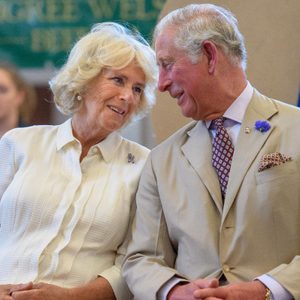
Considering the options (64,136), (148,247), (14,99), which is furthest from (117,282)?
(14,99)

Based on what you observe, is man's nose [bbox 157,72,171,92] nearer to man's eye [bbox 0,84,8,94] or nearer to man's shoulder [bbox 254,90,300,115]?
man's shoulder [bbox 254,90,300,115]

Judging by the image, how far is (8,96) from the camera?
9.91ft

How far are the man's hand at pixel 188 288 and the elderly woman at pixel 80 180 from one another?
0.36 metres

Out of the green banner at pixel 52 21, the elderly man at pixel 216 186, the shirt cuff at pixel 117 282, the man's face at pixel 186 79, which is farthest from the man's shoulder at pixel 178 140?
the green banner at pixel 52 21

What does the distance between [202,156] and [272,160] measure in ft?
0.86

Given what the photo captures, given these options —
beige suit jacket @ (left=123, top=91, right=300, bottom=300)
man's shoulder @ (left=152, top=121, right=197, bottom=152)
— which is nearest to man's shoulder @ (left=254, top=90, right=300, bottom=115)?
beige suit jacket @ (left=123, top=91, right=300, bottom=300)

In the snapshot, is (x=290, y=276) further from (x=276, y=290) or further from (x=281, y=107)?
(x=281, y=107)

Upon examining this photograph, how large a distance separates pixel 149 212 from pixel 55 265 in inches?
15.2

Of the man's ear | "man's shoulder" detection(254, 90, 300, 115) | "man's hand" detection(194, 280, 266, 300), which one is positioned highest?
the man's ear

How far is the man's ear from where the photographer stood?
87.4 inches

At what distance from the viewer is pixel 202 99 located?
224 centimetres

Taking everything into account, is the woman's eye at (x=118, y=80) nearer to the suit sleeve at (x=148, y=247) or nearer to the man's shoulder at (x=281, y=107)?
the suit sleeve at (x=148, y=247)

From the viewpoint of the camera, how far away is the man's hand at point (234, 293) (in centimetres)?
192

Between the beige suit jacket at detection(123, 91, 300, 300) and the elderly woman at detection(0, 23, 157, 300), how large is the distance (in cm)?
17
